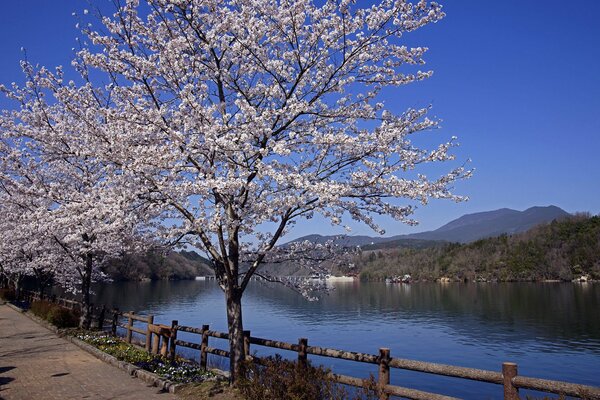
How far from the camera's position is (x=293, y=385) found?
305 inches

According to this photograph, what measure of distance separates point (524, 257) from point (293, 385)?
142 metres

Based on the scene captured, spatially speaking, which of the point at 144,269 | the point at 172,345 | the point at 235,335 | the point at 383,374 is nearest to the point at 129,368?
the point at 172,345

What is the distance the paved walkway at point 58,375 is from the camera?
32.5 ft

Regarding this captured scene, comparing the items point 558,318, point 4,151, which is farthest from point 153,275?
point 4,151

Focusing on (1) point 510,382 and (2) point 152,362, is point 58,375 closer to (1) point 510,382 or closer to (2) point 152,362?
(2) point 152,362

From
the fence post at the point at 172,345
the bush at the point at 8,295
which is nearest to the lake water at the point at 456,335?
the fence post at the point at 172,345

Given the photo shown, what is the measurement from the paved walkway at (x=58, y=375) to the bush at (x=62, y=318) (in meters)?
2.57

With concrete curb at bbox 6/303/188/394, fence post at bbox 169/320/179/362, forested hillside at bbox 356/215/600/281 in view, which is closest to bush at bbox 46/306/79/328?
concrete curb at bbox 6/303/188/394

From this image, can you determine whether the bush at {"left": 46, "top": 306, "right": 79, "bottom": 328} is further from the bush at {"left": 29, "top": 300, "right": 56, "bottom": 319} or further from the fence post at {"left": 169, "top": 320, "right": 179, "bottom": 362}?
the fence post at {"left": 169, "top": 320, "right": 179, "bottom": 362}

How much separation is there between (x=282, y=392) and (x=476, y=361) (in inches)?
819

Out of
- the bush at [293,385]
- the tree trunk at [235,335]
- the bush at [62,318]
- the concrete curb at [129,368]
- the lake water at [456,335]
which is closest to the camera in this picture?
the bush at [293,385]

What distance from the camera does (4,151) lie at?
1816cm

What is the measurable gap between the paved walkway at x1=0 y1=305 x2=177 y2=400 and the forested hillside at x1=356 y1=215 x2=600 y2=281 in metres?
116

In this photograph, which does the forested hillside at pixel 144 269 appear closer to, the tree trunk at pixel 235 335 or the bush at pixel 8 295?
the bush at pixel 8 295
